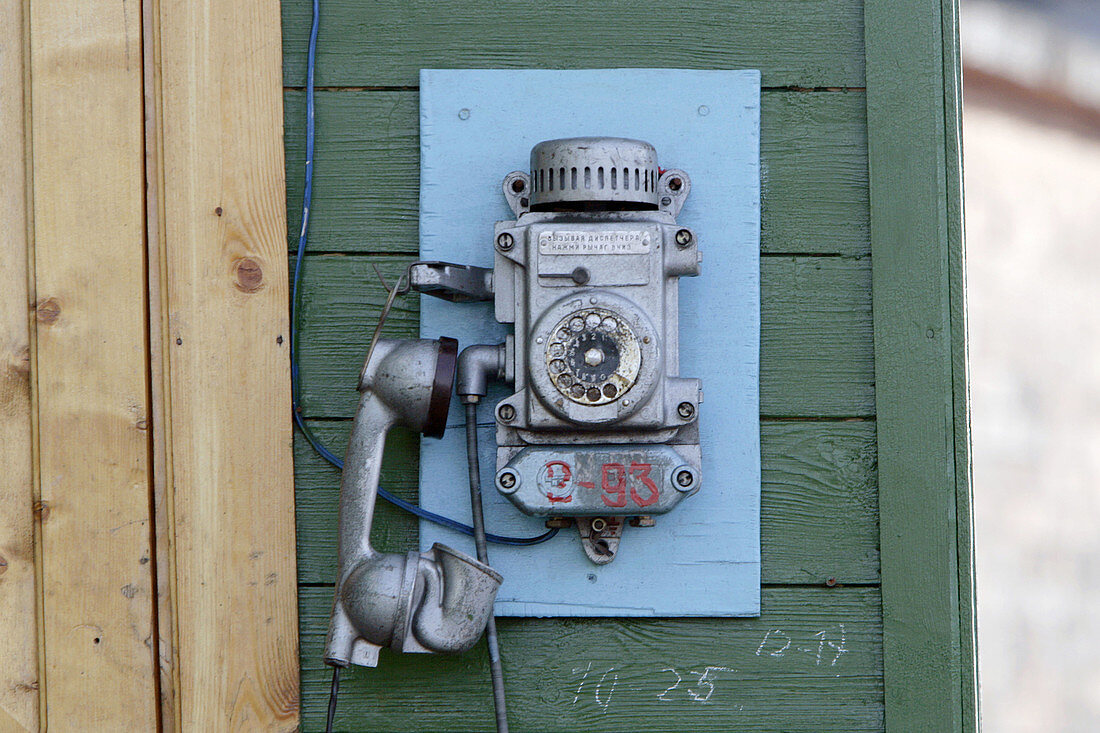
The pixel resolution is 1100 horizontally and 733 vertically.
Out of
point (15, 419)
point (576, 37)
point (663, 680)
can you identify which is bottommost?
point (663, 680)

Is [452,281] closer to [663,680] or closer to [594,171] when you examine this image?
[594,171]

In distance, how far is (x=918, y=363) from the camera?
118 centimetres

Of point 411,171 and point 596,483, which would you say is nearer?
point 596,483

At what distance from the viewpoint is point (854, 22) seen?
1.21 meters

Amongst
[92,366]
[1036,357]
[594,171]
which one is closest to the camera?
[594,171]

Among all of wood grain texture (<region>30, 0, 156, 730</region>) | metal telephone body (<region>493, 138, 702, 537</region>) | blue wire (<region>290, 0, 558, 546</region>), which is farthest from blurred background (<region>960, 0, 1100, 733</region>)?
wood grain texture (<region>30, 0, 156, 730</region>)

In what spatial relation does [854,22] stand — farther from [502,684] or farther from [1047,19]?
[502,684]

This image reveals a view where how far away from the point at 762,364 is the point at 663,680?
16.0 inches

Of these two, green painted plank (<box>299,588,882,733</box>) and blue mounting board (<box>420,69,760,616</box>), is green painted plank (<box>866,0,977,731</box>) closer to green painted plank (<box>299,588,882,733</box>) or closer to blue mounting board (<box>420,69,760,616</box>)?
green painted plank (<box>299,588,882,733</box>)

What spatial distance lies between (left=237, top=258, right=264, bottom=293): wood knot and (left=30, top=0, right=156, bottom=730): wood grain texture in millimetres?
121

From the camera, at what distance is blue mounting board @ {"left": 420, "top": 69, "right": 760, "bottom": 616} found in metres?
1.17

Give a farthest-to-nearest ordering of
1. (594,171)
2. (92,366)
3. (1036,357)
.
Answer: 1. (1036,357)
2. (92,366)
3. (594,171)

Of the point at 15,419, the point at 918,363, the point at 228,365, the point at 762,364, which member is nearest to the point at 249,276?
the point at 228,365

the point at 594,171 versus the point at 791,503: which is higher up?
the point at 594,171
